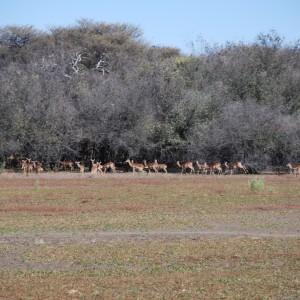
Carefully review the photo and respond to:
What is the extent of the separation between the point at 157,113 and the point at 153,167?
17.9 feet

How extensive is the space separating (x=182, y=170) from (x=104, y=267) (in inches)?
1354

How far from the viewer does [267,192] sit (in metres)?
31.5

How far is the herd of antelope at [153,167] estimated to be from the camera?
44.8 meters

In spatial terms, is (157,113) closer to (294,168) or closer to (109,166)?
(109,166)

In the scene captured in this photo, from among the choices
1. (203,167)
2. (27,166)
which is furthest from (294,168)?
(27,166)

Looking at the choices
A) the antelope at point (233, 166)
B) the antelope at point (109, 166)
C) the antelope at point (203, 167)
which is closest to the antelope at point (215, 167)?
the antelope at point (203, 167)

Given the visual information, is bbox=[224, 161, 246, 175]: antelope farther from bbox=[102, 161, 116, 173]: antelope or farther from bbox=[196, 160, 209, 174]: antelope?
bbox=[102, 161, 116, 173]: antelope

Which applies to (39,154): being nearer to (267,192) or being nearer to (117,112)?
(117,112)

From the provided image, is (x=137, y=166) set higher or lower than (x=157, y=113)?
lower

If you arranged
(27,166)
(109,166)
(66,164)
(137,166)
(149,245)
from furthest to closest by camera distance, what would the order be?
1. (66,164)
2. (109,166)
3. (137,166)
4. (27,166)
5. (149,245)

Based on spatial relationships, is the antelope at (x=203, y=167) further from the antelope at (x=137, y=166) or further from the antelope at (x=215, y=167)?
the antelope at (x=137, y=166)

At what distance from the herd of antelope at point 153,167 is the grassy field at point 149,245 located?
44.5 feet

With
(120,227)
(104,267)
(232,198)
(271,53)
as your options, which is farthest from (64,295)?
(271,53)

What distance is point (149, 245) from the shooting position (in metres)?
16.1
